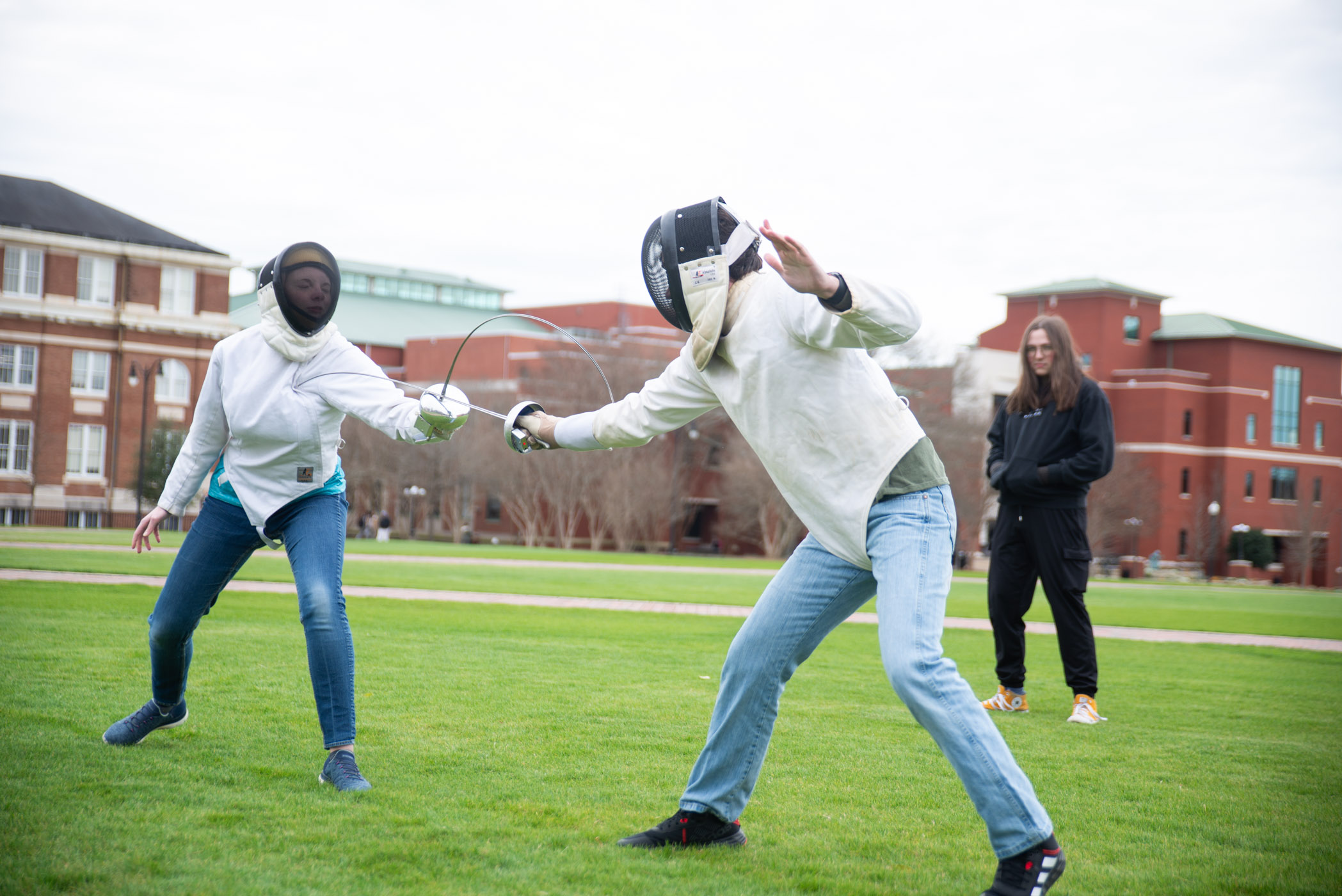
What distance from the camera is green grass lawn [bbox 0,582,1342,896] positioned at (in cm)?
405

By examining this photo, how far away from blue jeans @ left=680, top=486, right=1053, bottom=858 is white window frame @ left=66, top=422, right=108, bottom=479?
207 feet

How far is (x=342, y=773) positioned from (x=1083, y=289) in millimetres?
77976

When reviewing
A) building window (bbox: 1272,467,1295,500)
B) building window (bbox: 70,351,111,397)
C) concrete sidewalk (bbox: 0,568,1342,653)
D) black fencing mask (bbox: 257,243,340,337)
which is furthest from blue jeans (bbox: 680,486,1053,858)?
building window (bbox: 1272,467,1295,500)

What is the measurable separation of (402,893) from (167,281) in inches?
2551

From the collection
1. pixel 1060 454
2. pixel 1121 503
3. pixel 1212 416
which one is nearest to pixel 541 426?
pixel 1060 454

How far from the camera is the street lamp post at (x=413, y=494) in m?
62.2

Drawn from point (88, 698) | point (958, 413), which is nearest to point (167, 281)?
point (958, 413)

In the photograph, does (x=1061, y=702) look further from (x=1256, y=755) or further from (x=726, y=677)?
(x=726, y=677)

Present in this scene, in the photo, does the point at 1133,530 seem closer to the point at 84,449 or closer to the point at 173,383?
the point at 173,383

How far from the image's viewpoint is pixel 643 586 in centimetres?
2333

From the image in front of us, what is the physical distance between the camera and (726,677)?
4555 millimetres

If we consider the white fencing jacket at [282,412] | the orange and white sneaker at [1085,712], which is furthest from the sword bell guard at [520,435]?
the orange and white sneaker at [1085,712]

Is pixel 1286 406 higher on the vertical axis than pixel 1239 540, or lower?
higher

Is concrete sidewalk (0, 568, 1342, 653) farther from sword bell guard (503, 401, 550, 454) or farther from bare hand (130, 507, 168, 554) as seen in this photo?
sword bell guard (503, 401, 550, 454)
